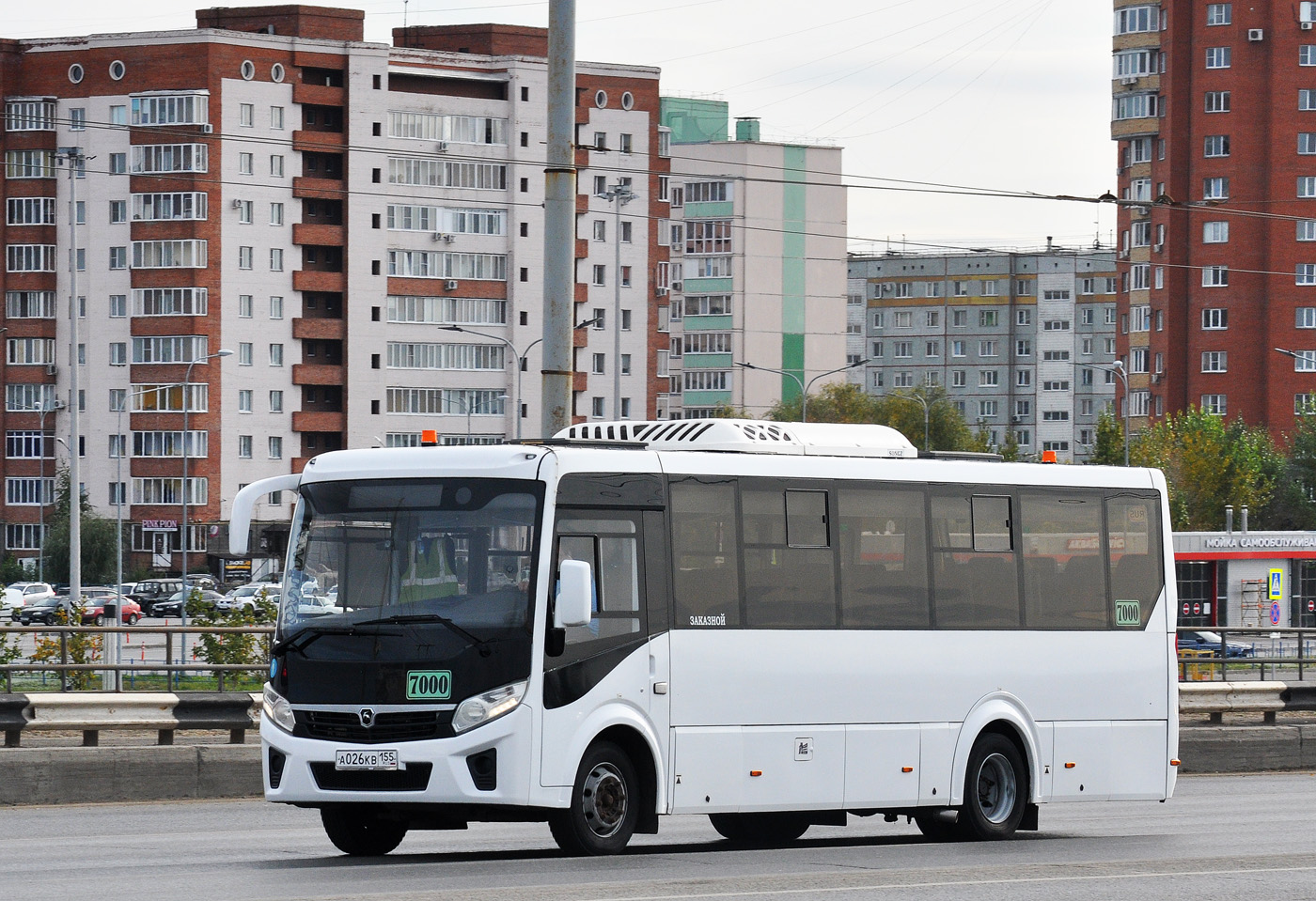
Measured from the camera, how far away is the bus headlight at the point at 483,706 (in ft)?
40.6

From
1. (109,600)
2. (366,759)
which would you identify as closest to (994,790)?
(366,759)

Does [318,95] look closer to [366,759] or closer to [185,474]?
[185,474]

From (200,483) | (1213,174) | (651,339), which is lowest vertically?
(200,483)

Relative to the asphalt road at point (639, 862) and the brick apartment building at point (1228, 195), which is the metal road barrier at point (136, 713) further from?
the brick apartment building at point (1228, 195)

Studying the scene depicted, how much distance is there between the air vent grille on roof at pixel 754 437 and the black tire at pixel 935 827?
8.57 ft

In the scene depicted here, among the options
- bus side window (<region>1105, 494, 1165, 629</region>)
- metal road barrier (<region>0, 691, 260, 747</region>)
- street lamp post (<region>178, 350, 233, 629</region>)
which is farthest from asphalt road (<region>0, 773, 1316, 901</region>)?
street lamp post (<region>178, 350, 233, 629</region>)

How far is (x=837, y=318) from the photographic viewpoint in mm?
142750

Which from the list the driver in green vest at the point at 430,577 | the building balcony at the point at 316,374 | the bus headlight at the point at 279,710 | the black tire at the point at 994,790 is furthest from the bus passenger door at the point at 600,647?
the building balcony at the point at 316,374

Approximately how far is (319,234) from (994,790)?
89916 mm

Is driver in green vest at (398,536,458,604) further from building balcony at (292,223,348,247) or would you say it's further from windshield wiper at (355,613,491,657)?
building balcony at (292,223,348,247)

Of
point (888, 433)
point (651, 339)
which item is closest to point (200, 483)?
point (651, 339)

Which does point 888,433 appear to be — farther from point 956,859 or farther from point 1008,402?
point 1008,402

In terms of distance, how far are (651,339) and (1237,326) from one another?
29711 mm

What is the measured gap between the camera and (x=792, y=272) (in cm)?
14112
